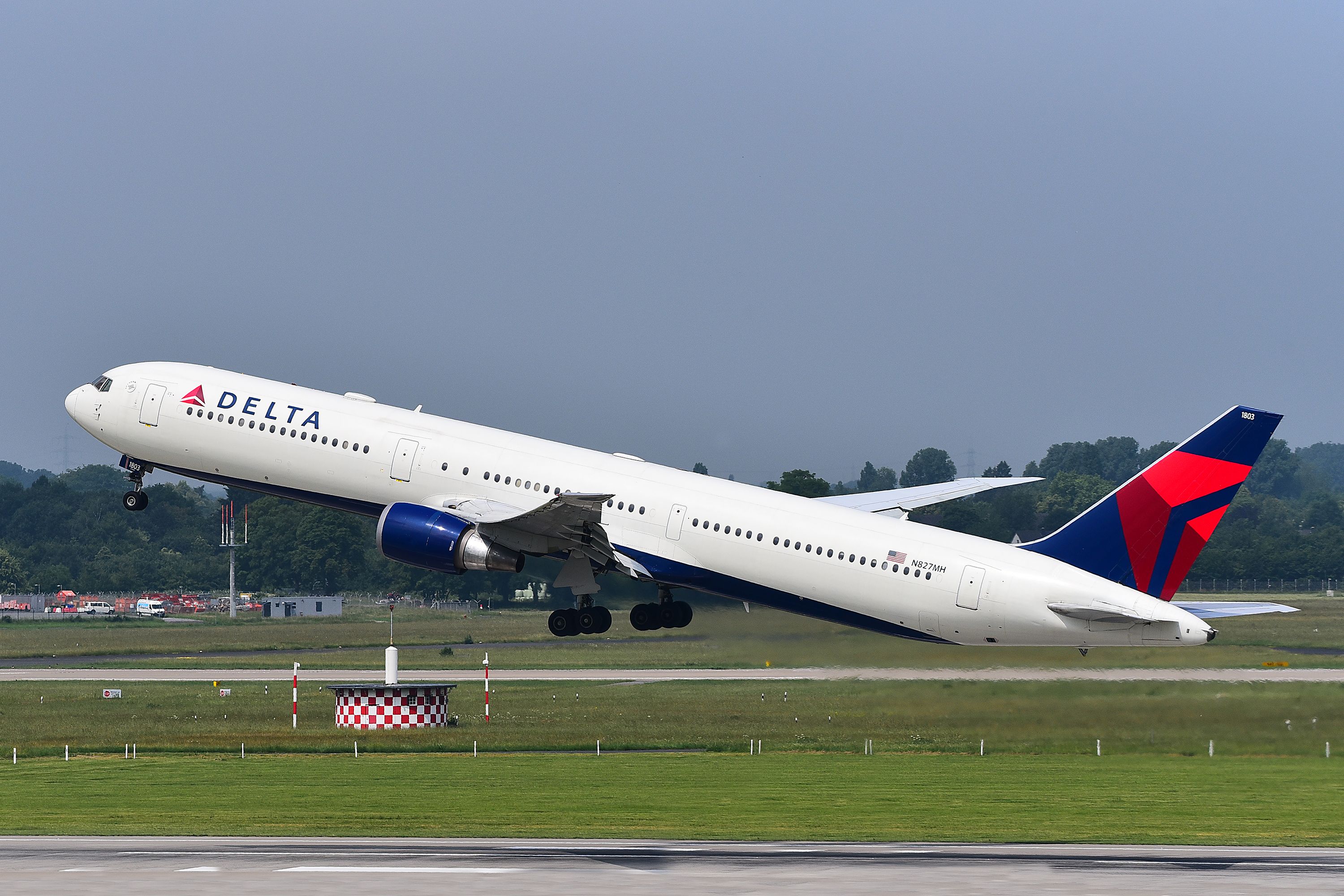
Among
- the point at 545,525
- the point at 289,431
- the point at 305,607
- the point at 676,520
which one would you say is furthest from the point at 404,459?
the point at 305,607

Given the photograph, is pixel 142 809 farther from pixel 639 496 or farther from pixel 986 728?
pixel 986 728

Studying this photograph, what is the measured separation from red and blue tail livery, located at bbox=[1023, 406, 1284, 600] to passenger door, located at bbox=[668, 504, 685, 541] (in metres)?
10.3

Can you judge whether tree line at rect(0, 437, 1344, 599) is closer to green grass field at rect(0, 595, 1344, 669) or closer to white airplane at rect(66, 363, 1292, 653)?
green grass field at rect(0, 595, 1344, 669)

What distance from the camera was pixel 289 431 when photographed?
48.4 metres

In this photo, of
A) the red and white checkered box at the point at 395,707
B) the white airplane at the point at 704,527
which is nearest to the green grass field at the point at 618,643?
the white airplane at the point at 704,527

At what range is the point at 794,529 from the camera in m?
44.7

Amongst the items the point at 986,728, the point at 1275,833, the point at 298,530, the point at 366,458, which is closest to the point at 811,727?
the point at 986,728

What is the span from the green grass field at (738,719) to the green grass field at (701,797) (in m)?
1.20

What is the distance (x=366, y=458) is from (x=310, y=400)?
2846 millimetres

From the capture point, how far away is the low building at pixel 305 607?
497 ft

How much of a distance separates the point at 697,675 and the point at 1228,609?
37796 mm

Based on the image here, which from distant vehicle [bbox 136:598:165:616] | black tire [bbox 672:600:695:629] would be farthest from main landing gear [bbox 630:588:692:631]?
distant vehicle [bbox 136:598:165:616]

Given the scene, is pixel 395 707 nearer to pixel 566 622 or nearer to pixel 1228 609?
pixel 566 622

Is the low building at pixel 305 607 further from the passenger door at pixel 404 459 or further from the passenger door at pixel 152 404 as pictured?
the passenger door at pixel 404 459
